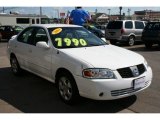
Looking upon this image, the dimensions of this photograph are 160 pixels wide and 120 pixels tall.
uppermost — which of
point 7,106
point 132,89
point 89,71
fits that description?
point 89,71

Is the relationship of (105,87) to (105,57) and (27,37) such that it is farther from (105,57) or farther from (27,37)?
(27,37)

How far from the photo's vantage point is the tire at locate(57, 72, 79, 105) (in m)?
5.05

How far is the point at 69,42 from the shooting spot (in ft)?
19.5

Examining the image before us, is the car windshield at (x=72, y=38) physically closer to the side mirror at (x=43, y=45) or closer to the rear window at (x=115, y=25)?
the side mirror at (x=43, y=45)

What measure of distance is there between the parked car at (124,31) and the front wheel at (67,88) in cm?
1163

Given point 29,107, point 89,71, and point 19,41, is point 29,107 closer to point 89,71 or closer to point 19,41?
point 89,71

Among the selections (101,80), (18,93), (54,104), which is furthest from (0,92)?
(101,80)

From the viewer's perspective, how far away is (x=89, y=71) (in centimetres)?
479

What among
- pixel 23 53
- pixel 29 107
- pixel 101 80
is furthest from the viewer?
pixel 23 53

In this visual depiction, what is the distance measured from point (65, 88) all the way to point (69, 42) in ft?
3.66

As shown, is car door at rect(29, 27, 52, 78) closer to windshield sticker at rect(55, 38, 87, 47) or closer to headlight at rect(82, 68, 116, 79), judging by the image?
windshield sticker at rect(55, 38, 87, 47)

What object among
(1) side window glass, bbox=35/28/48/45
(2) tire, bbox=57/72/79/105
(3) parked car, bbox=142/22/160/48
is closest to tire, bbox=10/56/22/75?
(1) side window glass, bbox=35/28/48/45

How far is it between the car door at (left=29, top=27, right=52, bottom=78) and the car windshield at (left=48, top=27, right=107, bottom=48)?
0.22m

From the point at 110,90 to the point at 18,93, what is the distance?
2344mm
